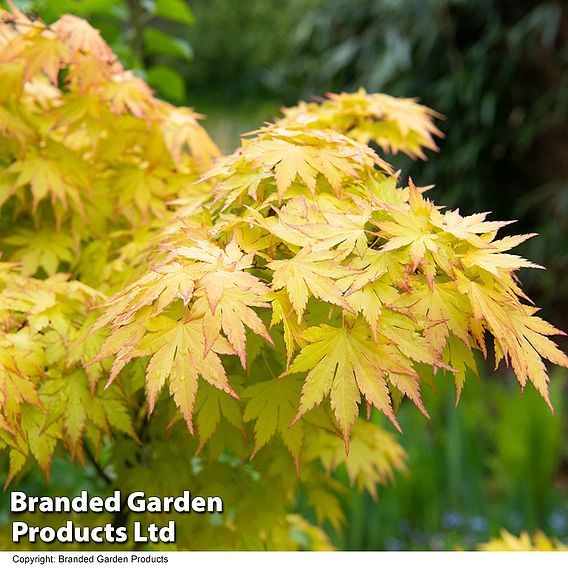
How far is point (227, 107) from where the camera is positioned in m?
7.34

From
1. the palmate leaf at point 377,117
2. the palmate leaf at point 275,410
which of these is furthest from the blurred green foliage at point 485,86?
the palmate leaf at point 275,410

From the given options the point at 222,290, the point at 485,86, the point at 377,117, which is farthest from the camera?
the point at 485,86

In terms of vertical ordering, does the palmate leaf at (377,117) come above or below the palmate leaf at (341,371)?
above

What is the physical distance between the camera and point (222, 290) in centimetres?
71

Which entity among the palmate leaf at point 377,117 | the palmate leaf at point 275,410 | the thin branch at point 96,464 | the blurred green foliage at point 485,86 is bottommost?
the palmate leaf at point 275,410

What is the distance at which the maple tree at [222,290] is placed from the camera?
728mm

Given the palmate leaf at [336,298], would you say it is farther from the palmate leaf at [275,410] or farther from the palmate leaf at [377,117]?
the palmate leaf at [377,117]

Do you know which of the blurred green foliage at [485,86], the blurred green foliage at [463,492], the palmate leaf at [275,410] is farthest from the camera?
the blurred green foliage at [485,86]

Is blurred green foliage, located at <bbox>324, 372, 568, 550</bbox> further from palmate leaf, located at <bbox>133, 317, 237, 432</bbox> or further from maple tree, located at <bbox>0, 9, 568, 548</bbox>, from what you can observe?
palmate leaf, located at <bbox>133, 317, 237, 432</bbox>

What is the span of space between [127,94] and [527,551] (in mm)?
1052

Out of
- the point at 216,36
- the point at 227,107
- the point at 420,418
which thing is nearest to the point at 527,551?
the point at 420,418

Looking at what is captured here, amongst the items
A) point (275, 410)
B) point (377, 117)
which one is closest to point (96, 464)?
point (275, 410)

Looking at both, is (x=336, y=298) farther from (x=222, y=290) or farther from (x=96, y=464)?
(x=96, y=464)

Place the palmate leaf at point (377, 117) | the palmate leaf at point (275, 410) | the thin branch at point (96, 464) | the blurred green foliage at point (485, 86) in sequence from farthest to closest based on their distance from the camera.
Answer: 1. the blurred green foliage at point (485, 86)
2. the palmate leaf at point (377, 117)
3. the thin branch at point (96, 464)
4. the palmate leaf at point (275, 410)
